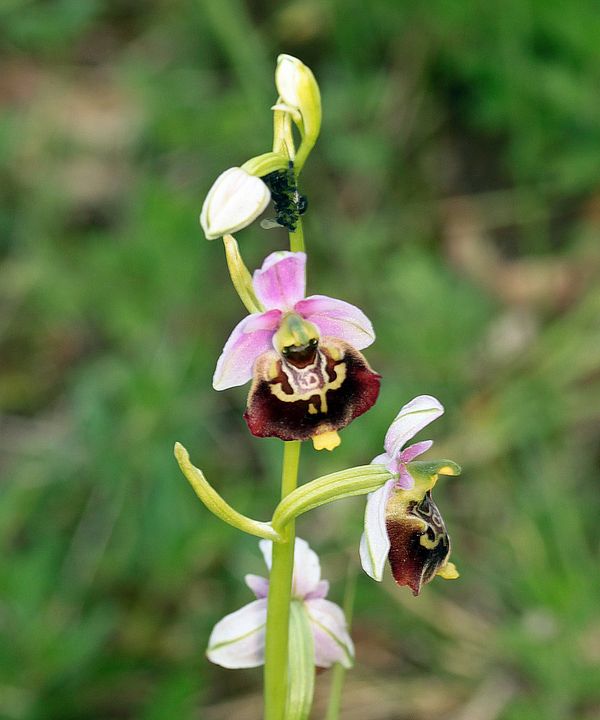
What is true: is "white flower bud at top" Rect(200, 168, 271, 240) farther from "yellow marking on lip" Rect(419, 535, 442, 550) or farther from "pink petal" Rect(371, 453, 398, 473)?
"yellow marking on lip" Rect(419, 535, 442, 550)

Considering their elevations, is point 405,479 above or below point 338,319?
below

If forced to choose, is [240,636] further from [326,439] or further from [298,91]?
[298,91]

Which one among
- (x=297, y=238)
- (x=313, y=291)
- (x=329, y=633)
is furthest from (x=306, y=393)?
(x=313, y=291)

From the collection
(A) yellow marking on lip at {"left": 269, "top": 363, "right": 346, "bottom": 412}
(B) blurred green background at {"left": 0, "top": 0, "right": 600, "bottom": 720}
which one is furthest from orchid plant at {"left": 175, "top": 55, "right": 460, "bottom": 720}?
(B) blurred green background at {"left": 0, "top": 0, "right": 600, "bottom": 720}

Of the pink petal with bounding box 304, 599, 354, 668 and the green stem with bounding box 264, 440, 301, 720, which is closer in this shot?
the green stem with bounding box 264, 440, 301, 720

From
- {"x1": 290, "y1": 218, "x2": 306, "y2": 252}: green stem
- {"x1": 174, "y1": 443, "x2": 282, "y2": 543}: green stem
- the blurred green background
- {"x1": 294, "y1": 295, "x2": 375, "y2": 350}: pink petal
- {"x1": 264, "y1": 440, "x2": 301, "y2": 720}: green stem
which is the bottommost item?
{"x1": 264, "y1": 440, "x2": 301, "y2": 720}: green stem

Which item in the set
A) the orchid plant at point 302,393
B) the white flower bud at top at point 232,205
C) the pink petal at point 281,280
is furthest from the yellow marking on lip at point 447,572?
the white flower bud at top at point 232,205

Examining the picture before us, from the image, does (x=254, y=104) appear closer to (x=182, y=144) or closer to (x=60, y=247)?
(x=182, y=144)
